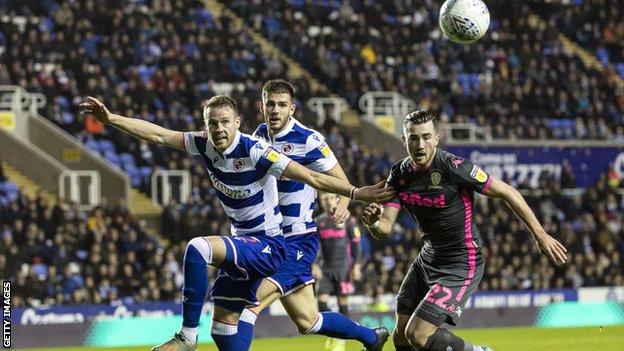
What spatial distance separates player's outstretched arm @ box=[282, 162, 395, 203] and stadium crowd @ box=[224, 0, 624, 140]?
1935cm

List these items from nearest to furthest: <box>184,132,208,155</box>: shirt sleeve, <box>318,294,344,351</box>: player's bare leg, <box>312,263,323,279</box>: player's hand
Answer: <box>184,132,208,155</box>: shirt sleeve, <box>318,294,344,351</box>: player's bare leg, <box>312,263,323,279</box>: player's hand

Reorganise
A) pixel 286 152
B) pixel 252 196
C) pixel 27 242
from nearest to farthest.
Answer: pixel 252 196
pixel 286 152
pixel 27 242

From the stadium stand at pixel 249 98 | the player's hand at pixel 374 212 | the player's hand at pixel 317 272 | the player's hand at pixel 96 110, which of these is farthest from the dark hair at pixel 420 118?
the stadium stand at pixel 249 98

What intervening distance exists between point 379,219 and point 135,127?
1.98m

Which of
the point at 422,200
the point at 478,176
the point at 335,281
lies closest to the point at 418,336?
the point at 422,200

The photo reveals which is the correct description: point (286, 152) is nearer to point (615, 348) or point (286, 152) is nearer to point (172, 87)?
point (615, 348)

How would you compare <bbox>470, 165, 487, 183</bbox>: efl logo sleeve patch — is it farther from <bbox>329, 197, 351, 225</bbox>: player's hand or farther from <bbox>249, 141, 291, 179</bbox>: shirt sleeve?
<bbox>249, 141, 291, 179</bbox>: shirt sleeve

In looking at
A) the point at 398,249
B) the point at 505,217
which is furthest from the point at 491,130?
the point at 398,249

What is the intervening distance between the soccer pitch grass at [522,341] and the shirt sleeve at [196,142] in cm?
539

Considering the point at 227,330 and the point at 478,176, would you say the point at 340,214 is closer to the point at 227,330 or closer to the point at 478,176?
the point at 478,176

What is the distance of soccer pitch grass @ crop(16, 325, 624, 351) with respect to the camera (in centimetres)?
1483

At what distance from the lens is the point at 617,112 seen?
30.5 m

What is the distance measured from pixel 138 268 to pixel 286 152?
10702 mm

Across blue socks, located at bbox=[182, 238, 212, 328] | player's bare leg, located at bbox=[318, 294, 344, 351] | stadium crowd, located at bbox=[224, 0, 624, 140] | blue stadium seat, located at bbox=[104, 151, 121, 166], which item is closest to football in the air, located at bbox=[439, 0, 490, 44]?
player's bare leg, located at bbox=[318, 294, 344, 351]
